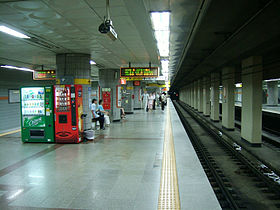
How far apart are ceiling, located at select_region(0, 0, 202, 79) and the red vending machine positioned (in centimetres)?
150

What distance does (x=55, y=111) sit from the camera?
310 inches

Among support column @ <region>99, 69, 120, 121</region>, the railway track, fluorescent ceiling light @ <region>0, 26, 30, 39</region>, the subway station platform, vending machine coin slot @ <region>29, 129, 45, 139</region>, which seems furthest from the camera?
support column @ <region>99, 69, 120, 121</region>

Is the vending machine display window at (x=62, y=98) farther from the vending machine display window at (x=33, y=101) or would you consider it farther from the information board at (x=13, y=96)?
the information board at (x=13, y=96)

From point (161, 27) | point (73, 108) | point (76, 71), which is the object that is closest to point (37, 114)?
point (73, 108)

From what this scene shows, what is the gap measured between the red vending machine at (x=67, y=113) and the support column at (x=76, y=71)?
25.9 inches

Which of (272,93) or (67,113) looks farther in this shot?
(272,93)

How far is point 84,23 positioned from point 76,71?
135 inches

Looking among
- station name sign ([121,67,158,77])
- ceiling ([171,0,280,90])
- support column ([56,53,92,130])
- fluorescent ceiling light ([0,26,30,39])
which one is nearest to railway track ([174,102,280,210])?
ceiling ([171,0,280,90])

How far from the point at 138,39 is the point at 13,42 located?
12.8 feet

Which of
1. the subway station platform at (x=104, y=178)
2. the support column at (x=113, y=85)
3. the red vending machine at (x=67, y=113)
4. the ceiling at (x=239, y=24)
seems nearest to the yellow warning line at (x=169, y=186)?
the subway station platform at (x=104, y=178)

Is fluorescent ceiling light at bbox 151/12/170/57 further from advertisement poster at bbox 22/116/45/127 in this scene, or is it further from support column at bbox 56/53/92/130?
advertisement poster at bbox 22/116/45/127

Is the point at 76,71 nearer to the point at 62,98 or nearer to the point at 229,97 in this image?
the point at 62,98

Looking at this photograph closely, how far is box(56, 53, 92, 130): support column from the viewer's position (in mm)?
8422

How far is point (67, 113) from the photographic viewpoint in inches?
308
